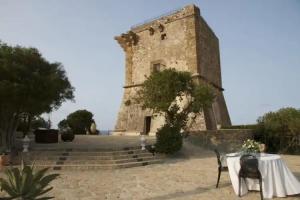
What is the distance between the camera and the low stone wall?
17.3m

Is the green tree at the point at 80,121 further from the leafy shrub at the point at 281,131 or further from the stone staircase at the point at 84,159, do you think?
the stone staircase at the point at 84,159

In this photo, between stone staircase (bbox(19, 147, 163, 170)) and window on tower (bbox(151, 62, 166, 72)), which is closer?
stone staircase (bbox(19, 147, 163, 170))

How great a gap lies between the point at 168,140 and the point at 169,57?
1342cm

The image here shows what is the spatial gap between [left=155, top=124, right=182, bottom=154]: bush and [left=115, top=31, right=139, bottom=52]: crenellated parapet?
54.6 feet

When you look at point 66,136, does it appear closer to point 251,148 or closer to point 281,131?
point 251,148

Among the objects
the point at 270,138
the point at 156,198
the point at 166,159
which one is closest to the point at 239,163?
the point at 156,198

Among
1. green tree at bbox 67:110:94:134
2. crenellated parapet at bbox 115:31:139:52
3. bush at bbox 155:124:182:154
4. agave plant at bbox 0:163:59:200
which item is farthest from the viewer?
green tree at bbox 67:110:94:134

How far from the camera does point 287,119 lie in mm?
18172

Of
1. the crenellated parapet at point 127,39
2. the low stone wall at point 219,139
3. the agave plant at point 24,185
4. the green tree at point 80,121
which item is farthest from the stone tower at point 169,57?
the agave plant at point 24,185

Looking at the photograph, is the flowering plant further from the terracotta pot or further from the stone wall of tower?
the stone wall of tower

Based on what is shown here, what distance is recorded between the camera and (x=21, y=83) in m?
9.45

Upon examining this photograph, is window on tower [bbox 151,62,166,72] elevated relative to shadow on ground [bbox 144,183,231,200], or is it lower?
elevated

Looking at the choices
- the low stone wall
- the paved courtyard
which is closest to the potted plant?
the paved courtyard

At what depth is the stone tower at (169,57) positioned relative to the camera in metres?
23.5
